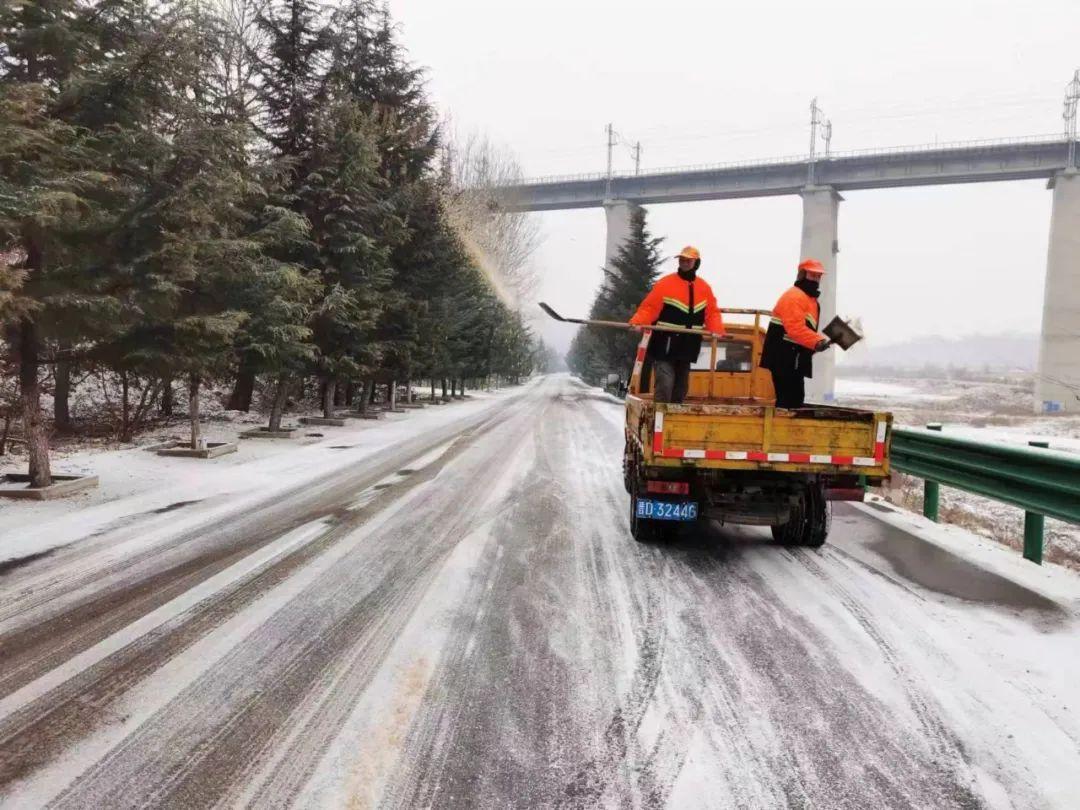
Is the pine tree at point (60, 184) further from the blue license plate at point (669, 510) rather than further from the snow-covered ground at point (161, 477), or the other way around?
the blue license plate at point (669, 510)

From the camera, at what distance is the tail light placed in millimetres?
5758

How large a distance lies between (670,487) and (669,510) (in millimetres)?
212

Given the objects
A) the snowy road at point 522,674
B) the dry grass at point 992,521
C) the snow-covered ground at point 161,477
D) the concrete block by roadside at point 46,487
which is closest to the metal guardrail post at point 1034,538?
the snowy road at point 522,674

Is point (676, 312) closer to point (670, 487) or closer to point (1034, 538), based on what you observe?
point (670, 487)

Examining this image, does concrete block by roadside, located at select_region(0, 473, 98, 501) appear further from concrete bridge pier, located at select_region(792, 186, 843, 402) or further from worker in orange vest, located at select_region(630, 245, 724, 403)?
concrete bridge pier, located at select_region(792, 186, 843, 402)

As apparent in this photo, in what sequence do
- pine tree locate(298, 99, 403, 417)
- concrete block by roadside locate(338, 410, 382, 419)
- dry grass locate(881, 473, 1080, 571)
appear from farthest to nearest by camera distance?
concrete block by roadside locate(338, 410, 382, 419) < pine tree locate(298, 99, 403, 417) < dry grass locate(881, 473, 1080, 571)

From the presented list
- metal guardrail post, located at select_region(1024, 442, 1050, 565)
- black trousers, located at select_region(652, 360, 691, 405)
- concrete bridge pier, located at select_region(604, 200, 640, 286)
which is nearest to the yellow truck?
black trousers, located at select_region(652, 360, 691, 405)

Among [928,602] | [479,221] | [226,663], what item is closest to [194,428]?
[226,663]

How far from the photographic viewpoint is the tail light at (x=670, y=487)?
576 centimetres

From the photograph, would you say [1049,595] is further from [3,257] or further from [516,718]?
[3,257]

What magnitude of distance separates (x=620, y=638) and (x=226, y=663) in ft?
7.39

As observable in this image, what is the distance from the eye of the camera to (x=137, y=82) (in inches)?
297

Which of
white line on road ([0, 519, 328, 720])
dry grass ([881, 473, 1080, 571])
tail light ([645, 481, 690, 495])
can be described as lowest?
dry grass ([881, 473, 1080, 571])

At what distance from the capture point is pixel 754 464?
5.54 meters
